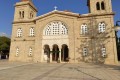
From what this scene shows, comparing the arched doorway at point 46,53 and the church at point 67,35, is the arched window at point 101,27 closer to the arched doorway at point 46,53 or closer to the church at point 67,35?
the church at point 67,35

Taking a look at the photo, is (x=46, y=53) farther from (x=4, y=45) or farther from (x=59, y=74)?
(x=4, y=45)

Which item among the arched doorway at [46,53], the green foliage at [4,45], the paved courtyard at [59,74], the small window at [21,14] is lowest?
the paved courtyard at [59,74]

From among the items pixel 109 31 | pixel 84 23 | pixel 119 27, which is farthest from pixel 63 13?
pixel 119 27

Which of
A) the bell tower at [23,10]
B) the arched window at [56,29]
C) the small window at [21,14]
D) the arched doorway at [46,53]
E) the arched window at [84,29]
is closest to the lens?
the arched window at [84,29]

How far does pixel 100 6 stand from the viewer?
28281 mm

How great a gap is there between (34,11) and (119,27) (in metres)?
29.0

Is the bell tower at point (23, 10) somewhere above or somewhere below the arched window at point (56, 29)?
above

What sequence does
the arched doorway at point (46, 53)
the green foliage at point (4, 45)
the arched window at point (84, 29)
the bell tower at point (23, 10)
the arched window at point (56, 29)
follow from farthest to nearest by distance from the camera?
the green foliage at point (4, 45) → the bell tower at point (23, 10) → the arched doorway at point (46, 53) → the arched window at point (56, 29) → the arched window at point (84, 29)

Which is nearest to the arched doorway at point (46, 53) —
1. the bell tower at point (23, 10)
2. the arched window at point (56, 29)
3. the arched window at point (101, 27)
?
the arched window at point (56, 29)

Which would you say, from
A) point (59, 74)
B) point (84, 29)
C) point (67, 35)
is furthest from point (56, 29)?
point (59, 74)

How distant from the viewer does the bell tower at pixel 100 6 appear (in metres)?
27.4

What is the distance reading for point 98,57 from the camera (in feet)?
84.4

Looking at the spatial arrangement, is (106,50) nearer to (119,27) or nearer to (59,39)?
(59,39)

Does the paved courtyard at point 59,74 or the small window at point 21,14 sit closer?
the paved courtyard at point 59,74
